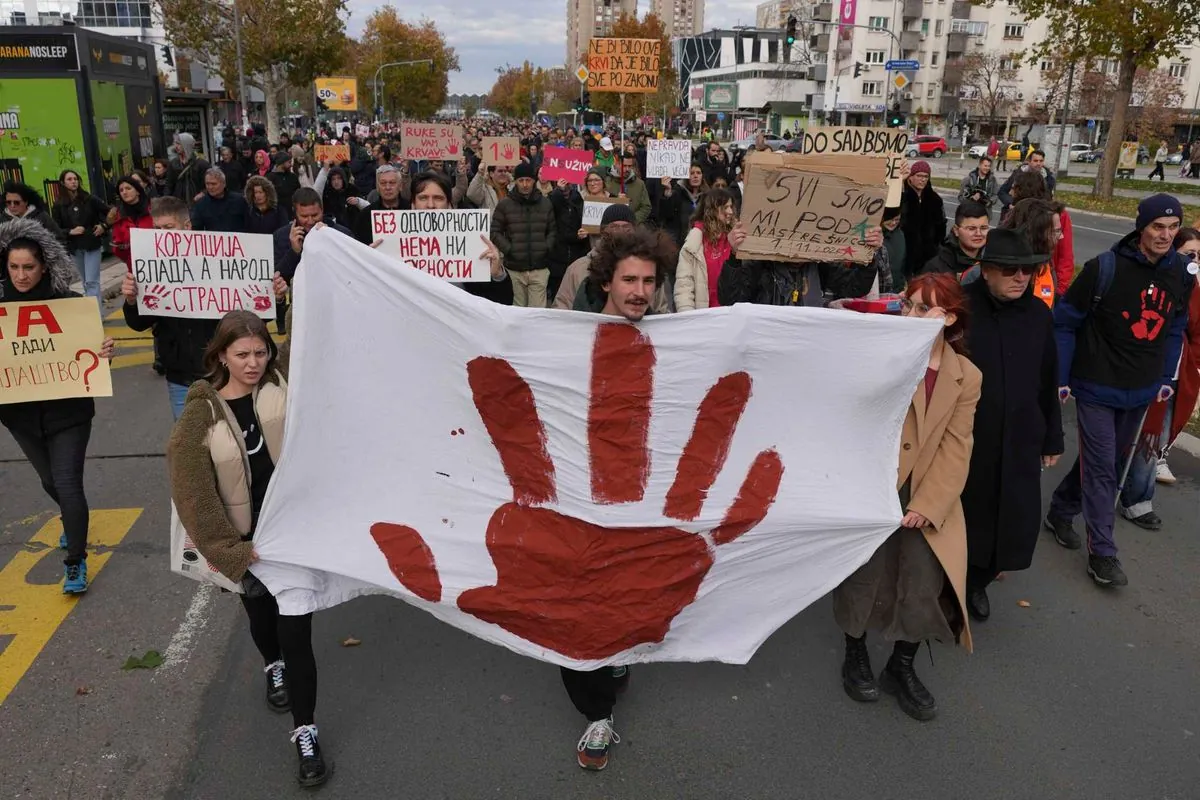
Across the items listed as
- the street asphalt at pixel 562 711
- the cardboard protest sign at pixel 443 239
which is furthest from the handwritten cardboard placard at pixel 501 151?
the street asphalt at pixel 562 711

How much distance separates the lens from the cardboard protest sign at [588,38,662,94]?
1572cm

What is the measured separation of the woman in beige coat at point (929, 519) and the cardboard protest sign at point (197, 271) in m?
3.48

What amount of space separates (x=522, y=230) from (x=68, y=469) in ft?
15.6

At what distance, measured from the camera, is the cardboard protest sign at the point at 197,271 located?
492 cm

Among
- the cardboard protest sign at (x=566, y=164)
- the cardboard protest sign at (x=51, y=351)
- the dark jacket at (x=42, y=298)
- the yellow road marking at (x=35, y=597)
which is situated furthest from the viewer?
the cardboard protest sign at (x=566, y=164)

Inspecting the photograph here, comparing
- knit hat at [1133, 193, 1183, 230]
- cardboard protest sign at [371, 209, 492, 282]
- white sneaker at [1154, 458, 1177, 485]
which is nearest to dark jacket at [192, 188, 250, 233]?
cardboard protest sign at [371, 209, 492, 282]

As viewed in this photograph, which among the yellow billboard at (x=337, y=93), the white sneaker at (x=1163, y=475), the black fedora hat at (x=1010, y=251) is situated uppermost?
the yellow billboard at (x=337, y=93)

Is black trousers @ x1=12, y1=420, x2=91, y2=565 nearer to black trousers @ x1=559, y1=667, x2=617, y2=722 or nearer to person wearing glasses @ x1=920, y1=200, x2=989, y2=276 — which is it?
black trousers @ x1=559, y1=667, x2=617, y2=722

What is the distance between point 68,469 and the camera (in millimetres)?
4480

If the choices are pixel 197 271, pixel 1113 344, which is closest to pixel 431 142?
pixel 197 271

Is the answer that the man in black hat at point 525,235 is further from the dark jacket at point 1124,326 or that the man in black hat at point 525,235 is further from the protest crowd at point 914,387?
the dark jacket at point 1124,326

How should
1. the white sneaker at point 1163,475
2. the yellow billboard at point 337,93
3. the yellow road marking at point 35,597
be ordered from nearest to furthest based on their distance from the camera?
the yellow road marking at point 35,597, the white sneaker at point 1163,475, the yellow billboard at point 337,93

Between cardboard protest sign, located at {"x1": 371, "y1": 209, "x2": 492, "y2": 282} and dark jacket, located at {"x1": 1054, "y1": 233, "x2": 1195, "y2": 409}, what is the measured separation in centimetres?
333

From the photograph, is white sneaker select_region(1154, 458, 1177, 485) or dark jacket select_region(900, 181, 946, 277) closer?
white sneaker select_region(1154, 458, 1177, 485)
